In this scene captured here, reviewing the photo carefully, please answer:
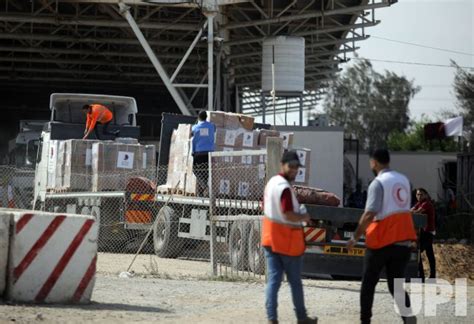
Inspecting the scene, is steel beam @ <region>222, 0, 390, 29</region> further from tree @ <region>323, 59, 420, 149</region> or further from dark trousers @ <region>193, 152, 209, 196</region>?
tree @ <region>323, 59, 420, 149</region>

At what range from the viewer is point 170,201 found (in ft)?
64.7

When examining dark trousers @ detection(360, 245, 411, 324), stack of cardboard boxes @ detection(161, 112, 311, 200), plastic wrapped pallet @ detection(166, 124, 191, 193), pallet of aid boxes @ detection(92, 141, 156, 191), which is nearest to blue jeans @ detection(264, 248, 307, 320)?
dark trousers @ detection(360, 245, 411, 324)

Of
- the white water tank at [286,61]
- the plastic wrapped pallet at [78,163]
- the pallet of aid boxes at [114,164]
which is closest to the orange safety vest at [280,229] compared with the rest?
the pallet of aid boxes at [114,164]

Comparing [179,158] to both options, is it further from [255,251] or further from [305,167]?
[255,251]

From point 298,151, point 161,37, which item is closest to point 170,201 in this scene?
point 298,151

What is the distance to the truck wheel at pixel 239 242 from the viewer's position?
1534cm

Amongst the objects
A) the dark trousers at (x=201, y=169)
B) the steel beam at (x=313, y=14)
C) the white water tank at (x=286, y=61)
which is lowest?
the dark trousers at (x=201, y=169)

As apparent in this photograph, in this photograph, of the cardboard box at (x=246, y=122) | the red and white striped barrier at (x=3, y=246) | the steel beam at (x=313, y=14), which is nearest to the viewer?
the red and white striped barrier at (x=3, y=246)

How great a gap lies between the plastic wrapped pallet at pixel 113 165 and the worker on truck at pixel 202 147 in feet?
10.1

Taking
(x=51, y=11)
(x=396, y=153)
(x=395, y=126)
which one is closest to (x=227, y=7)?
(x=51, y=11)

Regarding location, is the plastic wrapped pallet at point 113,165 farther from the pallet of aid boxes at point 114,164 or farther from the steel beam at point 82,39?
the steel beam at point 82,39

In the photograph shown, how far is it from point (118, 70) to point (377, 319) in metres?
32.4

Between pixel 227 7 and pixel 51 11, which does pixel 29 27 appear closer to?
pixel 51 11

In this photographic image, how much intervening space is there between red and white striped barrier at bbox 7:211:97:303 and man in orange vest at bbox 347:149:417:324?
11.7 feet
